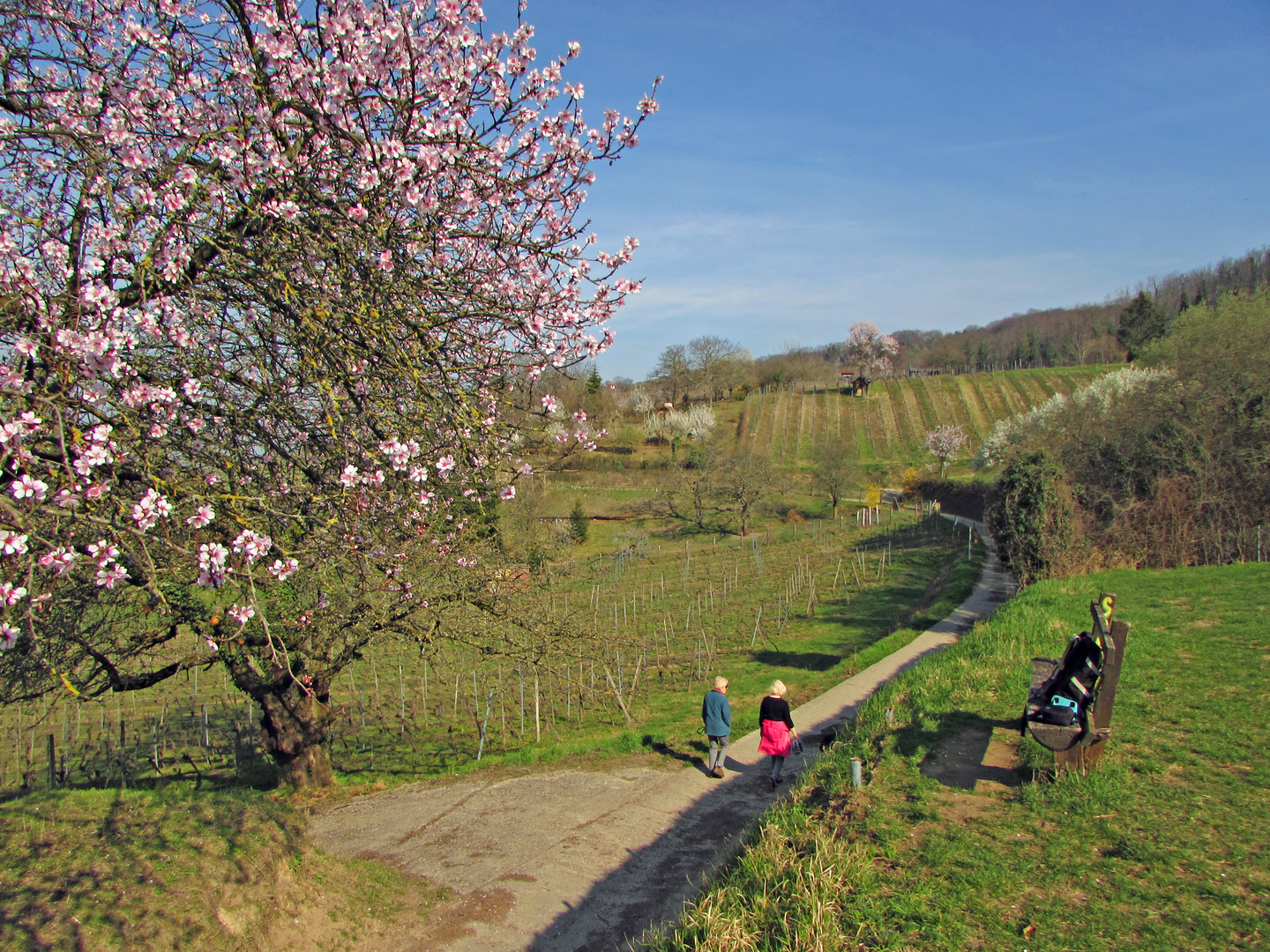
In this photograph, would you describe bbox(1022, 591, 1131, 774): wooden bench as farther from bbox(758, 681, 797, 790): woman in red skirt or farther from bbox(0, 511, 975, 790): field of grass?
bbox(0, 511, 975, 790): field of grass

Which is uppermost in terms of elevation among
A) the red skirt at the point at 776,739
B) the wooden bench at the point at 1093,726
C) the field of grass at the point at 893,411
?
the field of grass at the point at 893,411

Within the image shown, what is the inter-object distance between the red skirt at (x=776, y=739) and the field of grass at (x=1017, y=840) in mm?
736

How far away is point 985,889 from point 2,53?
6916mm

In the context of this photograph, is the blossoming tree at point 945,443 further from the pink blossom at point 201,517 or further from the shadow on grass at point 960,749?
the pink blossom at point 201,517

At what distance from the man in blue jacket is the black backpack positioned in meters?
3.48

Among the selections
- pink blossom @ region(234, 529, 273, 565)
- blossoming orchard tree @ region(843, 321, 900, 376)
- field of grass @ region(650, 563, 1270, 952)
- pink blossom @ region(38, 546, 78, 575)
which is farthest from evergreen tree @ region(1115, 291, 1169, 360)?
pink blossom @ region(38, 546, 78, 575)

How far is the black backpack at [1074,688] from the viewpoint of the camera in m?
5.03

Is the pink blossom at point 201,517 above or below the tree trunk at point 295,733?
above

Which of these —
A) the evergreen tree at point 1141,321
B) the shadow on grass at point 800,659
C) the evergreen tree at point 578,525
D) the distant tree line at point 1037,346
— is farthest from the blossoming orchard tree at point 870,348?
the shadow on grass at point 800,659

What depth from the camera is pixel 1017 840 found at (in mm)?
4559

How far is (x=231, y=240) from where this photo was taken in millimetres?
3992

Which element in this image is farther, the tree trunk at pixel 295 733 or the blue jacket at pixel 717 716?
the tree trunk at pixel 295 733

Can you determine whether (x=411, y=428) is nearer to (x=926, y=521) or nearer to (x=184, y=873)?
(x=184, y=873)

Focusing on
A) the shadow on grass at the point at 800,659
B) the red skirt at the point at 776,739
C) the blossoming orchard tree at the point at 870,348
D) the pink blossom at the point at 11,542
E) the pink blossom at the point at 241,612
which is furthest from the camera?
the blossoming orchard tree at the point at 870,348
